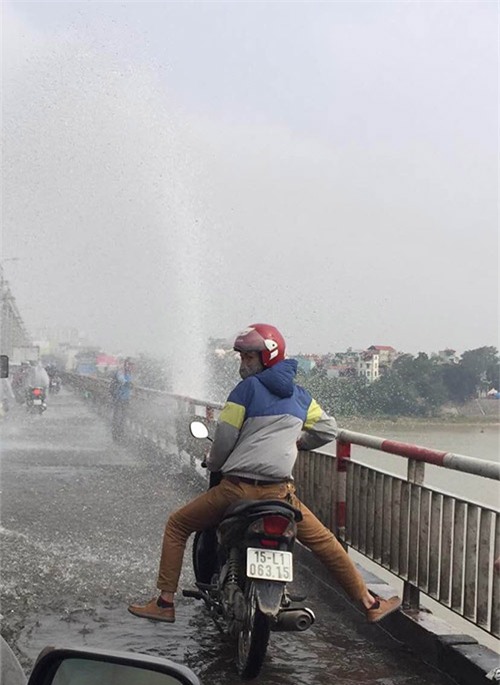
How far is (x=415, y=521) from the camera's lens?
620cm

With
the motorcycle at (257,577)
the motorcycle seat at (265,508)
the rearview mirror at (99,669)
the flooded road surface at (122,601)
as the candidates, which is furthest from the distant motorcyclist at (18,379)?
the rearview mirror at (99,669)

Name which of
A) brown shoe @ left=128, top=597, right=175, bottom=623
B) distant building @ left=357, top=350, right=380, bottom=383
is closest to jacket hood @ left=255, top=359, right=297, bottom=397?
brown shoe @ left=128, top=597, right=175, bottom=623

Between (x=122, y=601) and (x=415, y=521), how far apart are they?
6.90 feet

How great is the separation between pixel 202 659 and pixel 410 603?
1.27m

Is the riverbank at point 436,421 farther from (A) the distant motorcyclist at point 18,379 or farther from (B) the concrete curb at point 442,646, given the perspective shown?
(A) the distant motorcyclist at point 18,379

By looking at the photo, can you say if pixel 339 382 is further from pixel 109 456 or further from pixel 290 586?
pixel 290 586

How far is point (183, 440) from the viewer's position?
1650 centimetres

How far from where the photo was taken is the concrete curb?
5.30 metres

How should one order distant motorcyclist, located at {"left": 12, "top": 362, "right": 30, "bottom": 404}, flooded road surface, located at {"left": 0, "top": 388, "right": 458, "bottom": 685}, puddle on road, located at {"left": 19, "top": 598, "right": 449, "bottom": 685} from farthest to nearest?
distant motorcyclist, located at {"left": 12, "top": 362, "right": 30, "bottom": 404}
flooded road surface, located at {"left": 0, "top": 388, "right": 458, "bottom": 685}
puddle on road, located at {"left": 19, "top": 598, "right": 449, "bottom": 685}

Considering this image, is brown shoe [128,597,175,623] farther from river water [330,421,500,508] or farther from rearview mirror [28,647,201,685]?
rearview mirror [28,647,201,685]

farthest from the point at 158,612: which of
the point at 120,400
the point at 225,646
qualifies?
the point at 120,400

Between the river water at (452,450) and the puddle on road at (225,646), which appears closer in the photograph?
the puddle on road at (225,646)

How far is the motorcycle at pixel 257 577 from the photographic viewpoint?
536 cm

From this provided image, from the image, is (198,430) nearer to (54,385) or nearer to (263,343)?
(263,343)
